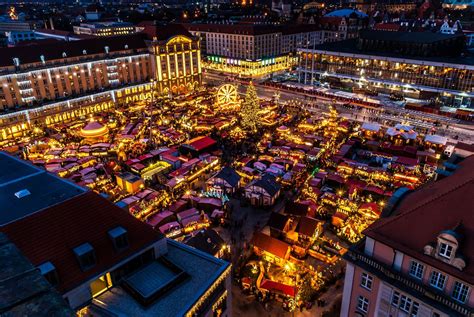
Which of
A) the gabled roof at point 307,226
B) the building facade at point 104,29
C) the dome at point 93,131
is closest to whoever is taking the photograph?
the gabled roof at point 307,226

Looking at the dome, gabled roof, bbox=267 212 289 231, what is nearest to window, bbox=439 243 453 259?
gabled roof, bbox=267 212 289 231

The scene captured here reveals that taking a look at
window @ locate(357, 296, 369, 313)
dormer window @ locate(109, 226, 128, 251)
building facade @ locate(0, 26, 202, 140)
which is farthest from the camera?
building facade @ locate(0, 26, 202, 140)

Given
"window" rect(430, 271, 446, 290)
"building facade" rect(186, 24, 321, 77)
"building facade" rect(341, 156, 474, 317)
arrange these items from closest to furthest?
1. "building facade" rect(341, 156, 474, 317)
2. "window" rect(430, 271, 446, 290)
3. "building facade" rect(186, 24, 321, 77)

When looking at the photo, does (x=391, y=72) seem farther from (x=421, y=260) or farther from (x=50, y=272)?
(x=50, y=272)

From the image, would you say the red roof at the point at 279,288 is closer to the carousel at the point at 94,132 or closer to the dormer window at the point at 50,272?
the dormer window at the point at 50,272

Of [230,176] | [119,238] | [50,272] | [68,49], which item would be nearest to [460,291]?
[119,238]

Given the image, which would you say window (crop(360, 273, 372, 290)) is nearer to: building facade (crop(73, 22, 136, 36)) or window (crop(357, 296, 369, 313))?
window (crop(357, 296, 369, 313))

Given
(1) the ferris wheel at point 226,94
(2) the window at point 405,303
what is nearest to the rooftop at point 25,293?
(2) the window at point 405,303
